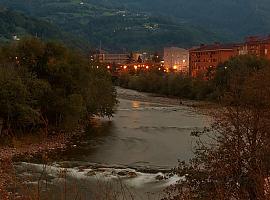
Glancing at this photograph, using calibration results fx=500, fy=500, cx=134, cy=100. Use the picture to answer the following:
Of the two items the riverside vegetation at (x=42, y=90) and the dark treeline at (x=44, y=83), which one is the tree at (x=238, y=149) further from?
the dark treeline at (x=44, y=83)

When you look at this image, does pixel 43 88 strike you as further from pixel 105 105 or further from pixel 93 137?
pixel 105 105

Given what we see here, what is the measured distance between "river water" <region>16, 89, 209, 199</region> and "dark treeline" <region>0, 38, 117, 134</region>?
256 cm

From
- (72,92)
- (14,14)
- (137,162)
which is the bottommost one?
(137,162)

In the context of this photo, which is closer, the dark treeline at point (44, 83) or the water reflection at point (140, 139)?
the water reflection at point (140, 139)

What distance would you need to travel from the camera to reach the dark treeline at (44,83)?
30.0m

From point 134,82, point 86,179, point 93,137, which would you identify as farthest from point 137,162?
point 134,82

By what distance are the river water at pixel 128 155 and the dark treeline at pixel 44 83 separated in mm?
2555

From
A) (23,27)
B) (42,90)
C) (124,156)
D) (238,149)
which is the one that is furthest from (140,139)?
(23,27)

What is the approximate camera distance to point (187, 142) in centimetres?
3067

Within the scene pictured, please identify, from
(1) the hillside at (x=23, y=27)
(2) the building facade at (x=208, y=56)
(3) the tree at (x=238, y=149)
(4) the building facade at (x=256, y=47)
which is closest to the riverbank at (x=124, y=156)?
(3) the tree at (x=238, y=149)

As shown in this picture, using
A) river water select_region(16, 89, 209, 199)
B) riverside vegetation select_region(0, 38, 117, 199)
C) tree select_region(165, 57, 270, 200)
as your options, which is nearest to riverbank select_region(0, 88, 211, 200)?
river water select_region(16, 89, 209, 199)

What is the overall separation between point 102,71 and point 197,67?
57514mm

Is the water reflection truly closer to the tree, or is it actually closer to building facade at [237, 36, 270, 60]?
the tree

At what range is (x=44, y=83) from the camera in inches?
1294
